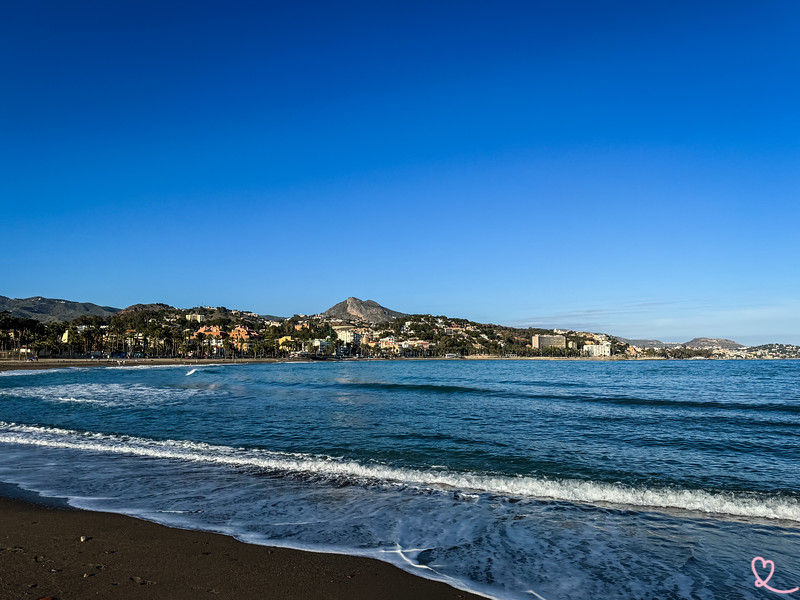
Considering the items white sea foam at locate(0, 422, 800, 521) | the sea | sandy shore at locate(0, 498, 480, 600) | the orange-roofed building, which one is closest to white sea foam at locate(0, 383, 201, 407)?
the sea

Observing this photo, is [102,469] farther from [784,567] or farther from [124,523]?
[784,567]

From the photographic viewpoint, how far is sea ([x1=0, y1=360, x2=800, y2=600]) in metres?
5.64

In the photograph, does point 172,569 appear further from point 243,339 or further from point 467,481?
point 243,339

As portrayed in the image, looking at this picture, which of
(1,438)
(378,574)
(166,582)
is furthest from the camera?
(1,438)

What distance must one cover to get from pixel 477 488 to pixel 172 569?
221 inches

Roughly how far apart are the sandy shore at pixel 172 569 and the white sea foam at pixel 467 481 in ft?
12.7

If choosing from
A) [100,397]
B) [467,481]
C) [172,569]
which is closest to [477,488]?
[467,481]

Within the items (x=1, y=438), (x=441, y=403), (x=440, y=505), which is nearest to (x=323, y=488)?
(x=440, y=505)

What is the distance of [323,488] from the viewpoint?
8992 millimetres

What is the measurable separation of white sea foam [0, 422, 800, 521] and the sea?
0.16ft

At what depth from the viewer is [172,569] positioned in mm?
5137

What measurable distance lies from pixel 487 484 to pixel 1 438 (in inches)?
558

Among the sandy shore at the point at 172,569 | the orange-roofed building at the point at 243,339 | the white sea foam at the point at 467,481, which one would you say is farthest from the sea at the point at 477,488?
the orange-roofed building at the point at 243,339

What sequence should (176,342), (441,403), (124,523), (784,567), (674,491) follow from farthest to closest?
(176,342) → (441,403) → (674,491) → (124,523) → (784,567)
